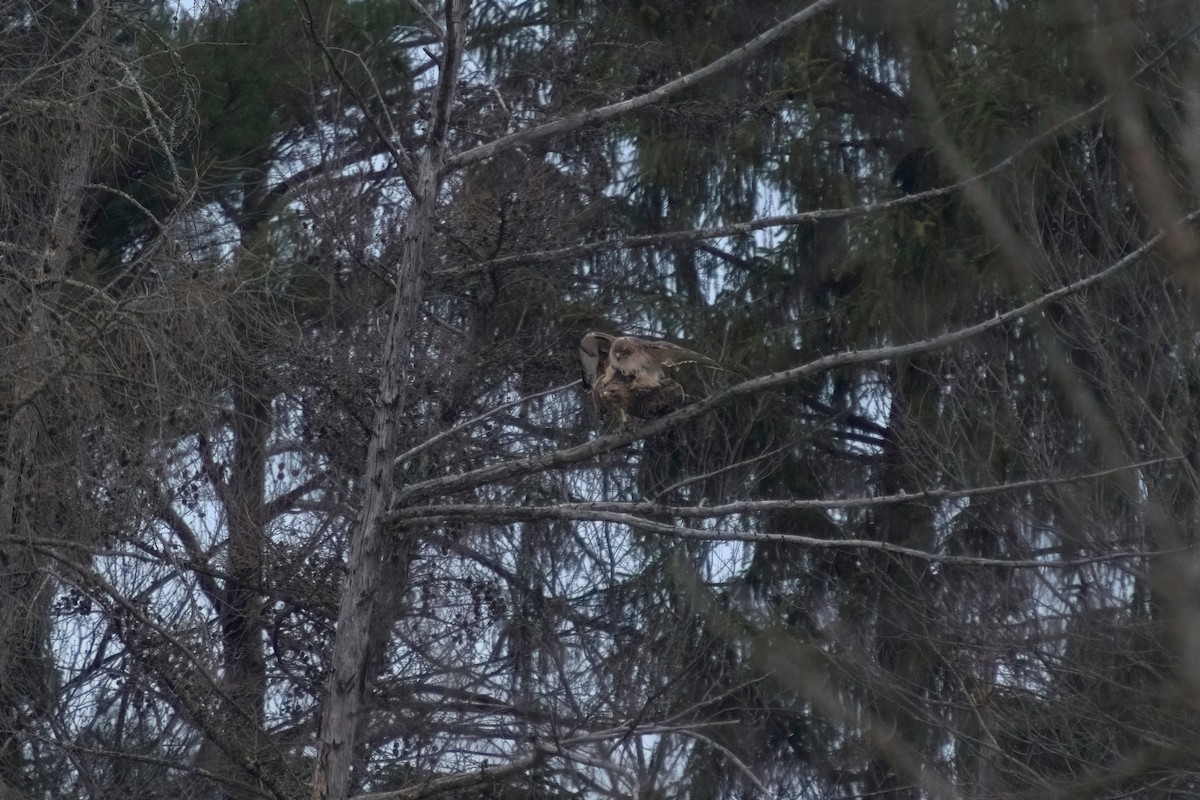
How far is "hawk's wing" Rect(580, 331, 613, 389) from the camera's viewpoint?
5172 mm

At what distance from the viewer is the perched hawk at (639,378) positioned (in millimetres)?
4957

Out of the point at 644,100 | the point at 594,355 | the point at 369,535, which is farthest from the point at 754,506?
the point at 644,100

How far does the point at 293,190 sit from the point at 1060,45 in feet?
18.1

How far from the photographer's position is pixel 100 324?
208 inches

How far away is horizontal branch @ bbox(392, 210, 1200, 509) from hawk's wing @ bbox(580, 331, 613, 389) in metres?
0.39

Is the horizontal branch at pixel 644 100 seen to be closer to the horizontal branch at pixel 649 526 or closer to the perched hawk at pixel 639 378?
the perched hawk at pixel 639 378

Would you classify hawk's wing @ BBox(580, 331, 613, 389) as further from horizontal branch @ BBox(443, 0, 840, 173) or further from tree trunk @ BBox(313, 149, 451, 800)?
horizontal branch @ BBox(443, 0, 840, 173)

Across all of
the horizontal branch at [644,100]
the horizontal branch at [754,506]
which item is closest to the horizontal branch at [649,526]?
the horizontal branch at [754,506]

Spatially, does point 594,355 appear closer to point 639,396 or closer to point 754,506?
point 639,396

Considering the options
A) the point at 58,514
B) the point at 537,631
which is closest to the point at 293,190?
the point at 537,631

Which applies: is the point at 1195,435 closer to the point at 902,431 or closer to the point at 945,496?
the point at 902,431

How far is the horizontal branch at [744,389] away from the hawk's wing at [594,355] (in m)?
0.39

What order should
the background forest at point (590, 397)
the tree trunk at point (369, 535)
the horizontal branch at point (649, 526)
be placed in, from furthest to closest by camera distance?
the background forest at point (590, 397) → the tree trunk at point (369, 535) → the horizontal branch at point (649, 526)

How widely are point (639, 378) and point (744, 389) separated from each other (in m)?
0.88
